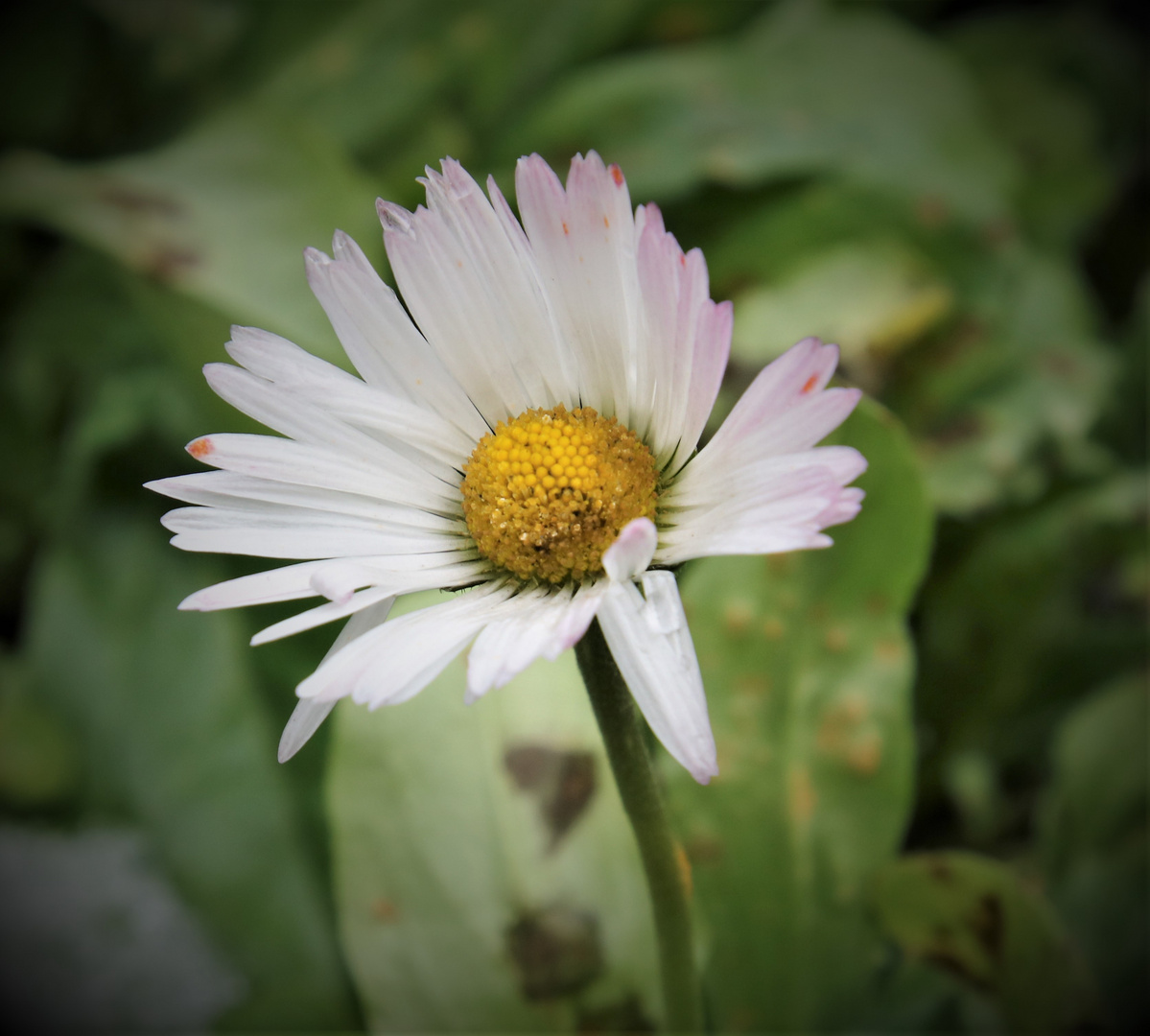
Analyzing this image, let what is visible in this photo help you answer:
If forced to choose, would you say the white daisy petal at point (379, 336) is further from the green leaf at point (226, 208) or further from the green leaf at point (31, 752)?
the green leaf at point (31, 752)

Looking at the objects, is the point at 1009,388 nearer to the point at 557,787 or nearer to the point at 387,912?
the point at 557,787

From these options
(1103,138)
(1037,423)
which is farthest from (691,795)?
(1103,138)

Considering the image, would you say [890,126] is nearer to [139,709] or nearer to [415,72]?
[415,72]

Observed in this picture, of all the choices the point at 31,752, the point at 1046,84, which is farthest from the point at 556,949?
the point at 1046,84

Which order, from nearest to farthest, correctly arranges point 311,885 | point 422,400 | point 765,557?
point 422,400
point 765,557
point 311,885

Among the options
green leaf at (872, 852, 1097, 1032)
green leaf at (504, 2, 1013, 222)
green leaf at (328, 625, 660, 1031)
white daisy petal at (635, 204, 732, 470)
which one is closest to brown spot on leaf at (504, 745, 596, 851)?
green leaf at (328, 625, 660, 1031)

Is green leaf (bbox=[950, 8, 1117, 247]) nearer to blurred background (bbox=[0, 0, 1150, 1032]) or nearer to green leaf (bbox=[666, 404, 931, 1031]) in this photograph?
blurred background (bbox=[0, 0, 1150, 1032])
